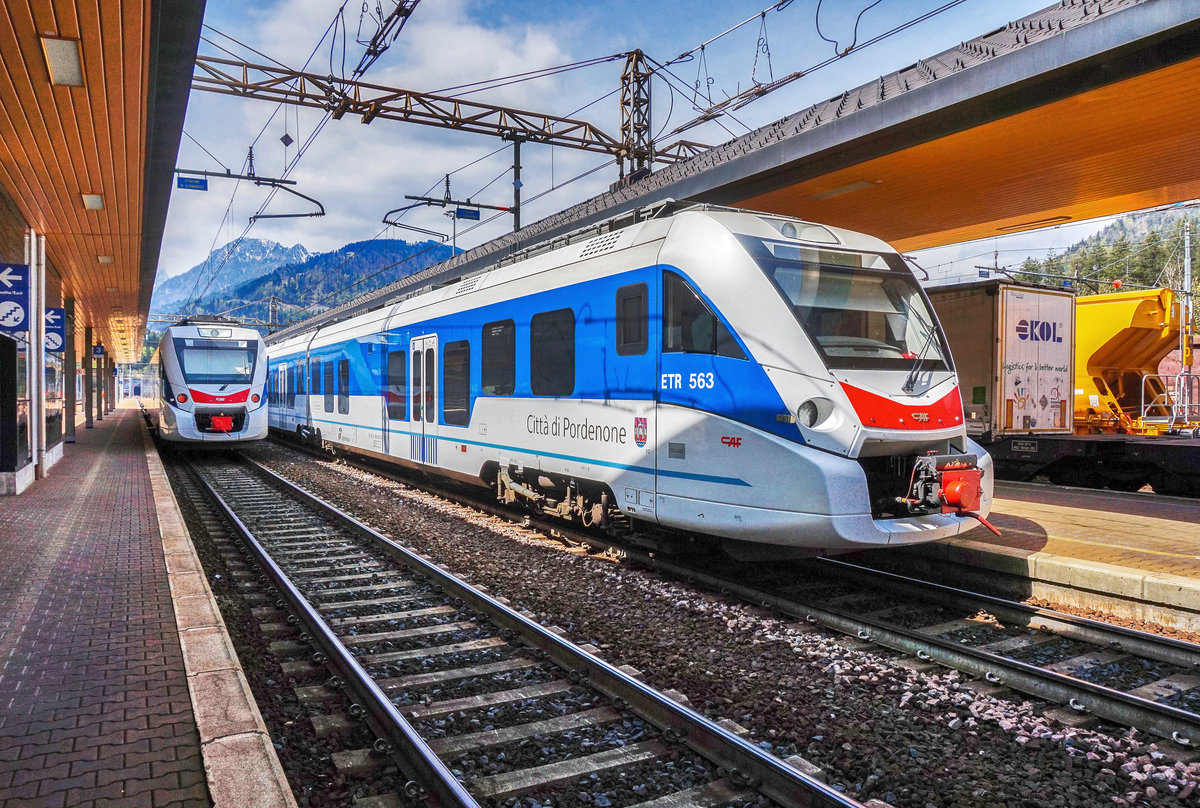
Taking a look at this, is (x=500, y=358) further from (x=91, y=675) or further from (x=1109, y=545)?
(x=1109, y=545)

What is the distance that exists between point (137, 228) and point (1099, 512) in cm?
1596

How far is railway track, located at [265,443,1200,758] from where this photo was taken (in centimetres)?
422

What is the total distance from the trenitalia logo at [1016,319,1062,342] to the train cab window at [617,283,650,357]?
311 inches

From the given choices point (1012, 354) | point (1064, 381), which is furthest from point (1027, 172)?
point (1064, 381)

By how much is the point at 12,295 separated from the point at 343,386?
6.42 m

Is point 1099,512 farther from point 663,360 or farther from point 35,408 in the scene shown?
point 35,408

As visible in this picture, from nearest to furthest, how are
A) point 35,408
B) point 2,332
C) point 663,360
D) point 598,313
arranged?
1. point 663,360
2. point 598,313
3. point 2,332
4. point 35,408

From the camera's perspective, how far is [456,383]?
34.9ft

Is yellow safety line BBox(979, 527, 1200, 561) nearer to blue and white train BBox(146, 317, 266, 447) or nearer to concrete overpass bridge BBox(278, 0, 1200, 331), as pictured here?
concrete overpass bridge BBox(278, 0, 1200, 331)

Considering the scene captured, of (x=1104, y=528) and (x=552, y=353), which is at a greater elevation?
(x=552, y=353)

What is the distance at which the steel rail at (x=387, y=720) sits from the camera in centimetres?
326

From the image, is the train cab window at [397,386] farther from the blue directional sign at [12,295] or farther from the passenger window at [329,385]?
the blue directional sign at [12,295]

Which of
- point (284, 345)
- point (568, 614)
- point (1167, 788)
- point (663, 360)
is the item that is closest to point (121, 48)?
point (663, 360)

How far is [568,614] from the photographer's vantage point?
5926 mm
